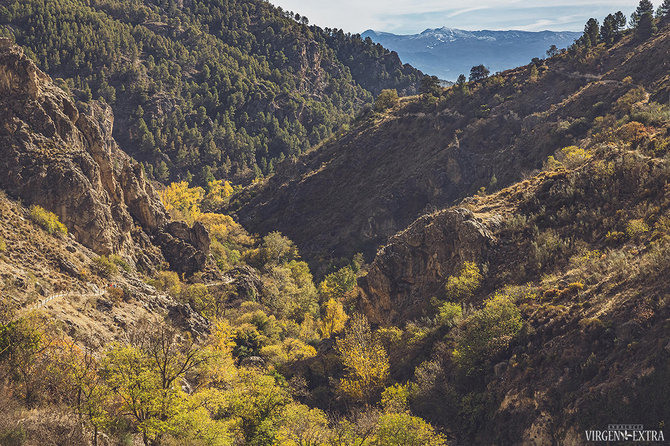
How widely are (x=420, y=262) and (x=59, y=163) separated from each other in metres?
43.6

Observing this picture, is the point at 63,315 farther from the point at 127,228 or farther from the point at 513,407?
the point at 513,407

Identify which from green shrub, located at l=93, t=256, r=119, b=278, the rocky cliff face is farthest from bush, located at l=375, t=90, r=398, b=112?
green shrub, located at l=93, t=256, r=119, b=278

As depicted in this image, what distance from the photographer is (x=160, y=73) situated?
185 meters

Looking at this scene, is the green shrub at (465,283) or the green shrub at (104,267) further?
the green shrub at (104,267)

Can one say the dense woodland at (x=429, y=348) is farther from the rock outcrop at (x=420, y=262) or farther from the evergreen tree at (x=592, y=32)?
the evergreen tree at (x=592, y=32)

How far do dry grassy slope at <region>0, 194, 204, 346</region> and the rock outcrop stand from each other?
21228 mm

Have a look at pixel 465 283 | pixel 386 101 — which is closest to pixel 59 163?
pixel 465 283

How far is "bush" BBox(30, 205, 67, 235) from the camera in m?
44.8

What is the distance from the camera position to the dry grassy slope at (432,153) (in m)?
85.1

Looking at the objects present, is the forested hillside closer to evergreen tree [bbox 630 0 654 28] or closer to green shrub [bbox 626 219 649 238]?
evergreen tree [bbox 630 0 654 28]

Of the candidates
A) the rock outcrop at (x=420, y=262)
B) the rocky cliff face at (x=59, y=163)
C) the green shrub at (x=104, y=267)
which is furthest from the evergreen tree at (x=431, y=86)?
the green shrub at (x=104, y=267)

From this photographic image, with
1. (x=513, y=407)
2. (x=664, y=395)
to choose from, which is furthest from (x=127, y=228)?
(x=664, y=395)

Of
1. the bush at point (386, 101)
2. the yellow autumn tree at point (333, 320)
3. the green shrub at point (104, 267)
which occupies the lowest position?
the yellow autumn tree at point (333, 320)

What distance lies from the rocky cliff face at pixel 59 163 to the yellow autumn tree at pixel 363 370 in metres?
32.1
